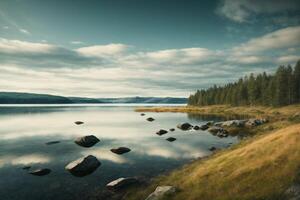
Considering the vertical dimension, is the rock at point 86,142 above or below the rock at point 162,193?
below

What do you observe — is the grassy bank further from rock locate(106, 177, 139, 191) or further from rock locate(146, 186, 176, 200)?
rock locate(106, 177, 139, 191)

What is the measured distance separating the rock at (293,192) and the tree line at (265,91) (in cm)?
11256

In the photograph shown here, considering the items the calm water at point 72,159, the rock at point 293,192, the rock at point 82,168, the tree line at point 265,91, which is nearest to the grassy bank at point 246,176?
the rock at point 293,192

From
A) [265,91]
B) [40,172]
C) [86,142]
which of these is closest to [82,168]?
[40,172]

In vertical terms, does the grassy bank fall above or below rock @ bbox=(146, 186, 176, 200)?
above

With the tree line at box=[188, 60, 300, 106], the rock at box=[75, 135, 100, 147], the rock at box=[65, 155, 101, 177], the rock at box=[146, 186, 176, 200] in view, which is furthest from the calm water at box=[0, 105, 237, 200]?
the tree line at box=[188, 60, 300, 106]

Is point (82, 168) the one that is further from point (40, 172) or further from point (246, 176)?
point (246, 176)

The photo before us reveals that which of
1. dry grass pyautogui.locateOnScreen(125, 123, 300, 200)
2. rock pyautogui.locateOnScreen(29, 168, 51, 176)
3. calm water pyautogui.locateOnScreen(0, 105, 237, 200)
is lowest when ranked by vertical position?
calm water pyautogui.locateOnScreen(0, 105, 237, 200)

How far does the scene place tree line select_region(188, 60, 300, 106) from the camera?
117 meters

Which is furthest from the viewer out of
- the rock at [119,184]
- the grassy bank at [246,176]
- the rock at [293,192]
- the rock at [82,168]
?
the rock at [82,168]

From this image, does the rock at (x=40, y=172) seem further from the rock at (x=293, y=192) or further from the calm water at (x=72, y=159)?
the rock at (x=293, y=192)

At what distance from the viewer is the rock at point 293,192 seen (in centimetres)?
1615

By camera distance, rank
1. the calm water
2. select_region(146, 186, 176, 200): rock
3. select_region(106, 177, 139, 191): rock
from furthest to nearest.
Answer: the calm water < select_region(106, 177, 139, 191): rock < select_region(146, 186, 176, 200): rock

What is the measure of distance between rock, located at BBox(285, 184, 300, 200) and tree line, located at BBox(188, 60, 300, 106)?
4431 inches
